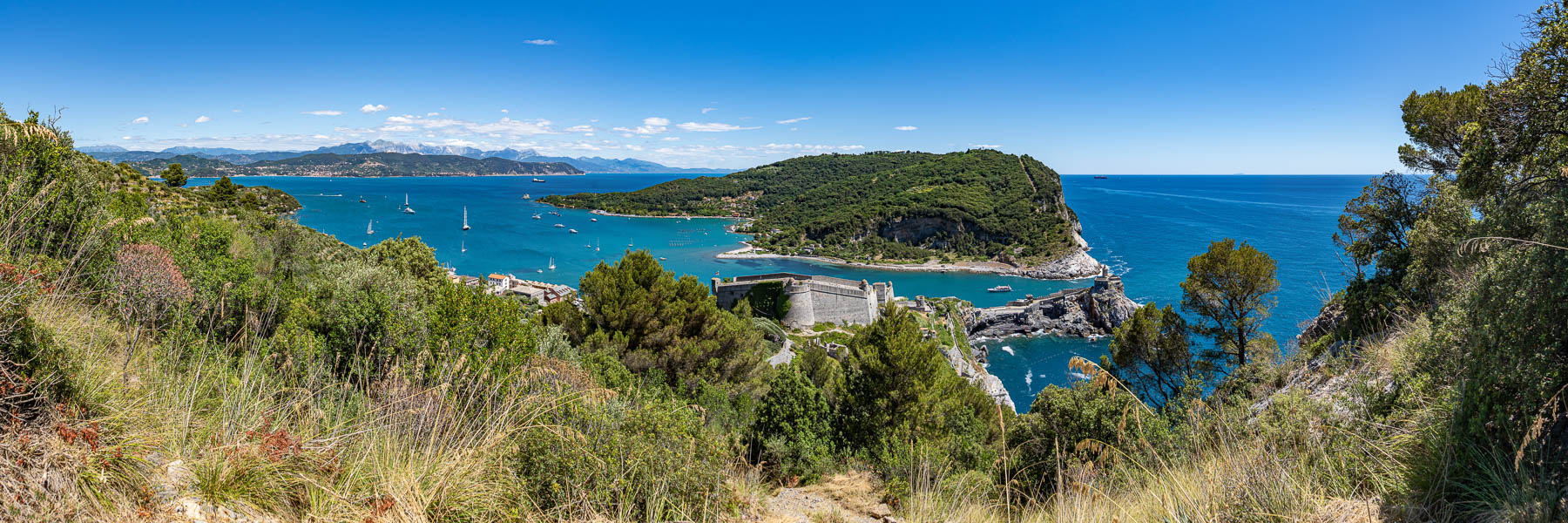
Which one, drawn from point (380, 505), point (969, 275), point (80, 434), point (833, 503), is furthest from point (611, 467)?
point (969, 275)

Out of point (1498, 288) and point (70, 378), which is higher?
point (1498, 288)

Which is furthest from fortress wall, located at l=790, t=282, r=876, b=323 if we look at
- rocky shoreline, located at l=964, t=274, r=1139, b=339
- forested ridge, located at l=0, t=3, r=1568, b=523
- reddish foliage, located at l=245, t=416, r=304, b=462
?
reddish foliage, located at l=245, t=416, r=304, b=462

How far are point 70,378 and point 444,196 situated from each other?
554 feet

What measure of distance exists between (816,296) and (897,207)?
59.7 meters

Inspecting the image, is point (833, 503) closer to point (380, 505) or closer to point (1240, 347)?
point (380, 505)

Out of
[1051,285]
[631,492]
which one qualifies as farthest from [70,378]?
[1051,285]

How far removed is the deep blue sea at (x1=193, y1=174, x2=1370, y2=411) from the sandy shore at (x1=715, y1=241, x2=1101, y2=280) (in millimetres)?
2138

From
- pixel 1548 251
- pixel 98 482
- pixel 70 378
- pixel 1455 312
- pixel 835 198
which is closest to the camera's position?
pixel 98 482

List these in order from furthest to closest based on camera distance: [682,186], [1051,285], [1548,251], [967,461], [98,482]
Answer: [682,186] → [1051,285] → [967,461] → [1548,251] → [98,482]

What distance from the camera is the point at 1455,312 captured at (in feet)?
11.8

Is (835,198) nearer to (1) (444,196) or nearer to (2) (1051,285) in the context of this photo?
(2) (1051,285)

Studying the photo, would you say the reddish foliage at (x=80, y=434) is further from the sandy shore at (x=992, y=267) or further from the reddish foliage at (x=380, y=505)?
the sandy shore at (x=992, y=267)

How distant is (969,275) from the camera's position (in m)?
67.9

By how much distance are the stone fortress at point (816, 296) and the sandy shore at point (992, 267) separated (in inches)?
1550
